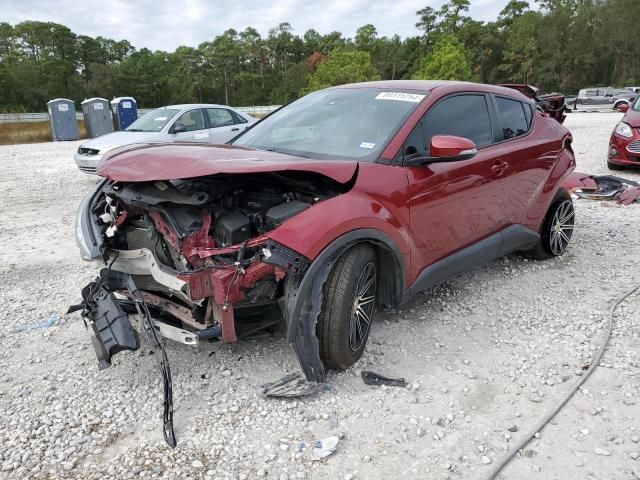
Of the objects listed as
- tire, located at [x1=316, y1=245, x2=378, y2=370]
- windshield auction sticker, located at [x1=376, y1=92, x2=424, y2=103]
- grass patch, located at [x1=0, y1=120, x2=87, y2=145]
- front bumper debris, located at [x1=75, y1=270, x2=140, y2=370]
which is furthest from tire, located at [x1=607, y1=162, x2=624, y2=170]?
grass patch, located at [x1=0, y1=120, x2=87, y2=145]

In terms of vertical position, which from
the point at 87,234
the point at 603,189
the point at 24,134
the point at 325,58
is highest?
the point at 325,58

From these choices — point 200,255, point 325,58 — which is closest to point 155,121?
point 200,255

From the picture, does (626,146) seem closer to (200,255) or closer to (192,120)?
(192,120)

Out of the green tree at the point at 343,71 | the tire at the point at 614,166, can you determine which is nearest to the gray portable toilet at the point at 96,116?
the tire at the point at 614,166

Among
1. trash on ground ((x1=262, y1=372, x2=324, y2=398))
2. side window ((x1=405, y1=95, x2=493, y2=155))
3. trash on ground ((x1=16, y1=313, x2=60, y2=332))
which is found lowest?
trash on ground ((x1=262, y1=372, x2=324, y2=398))

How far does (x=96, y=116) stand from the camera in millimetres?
19812

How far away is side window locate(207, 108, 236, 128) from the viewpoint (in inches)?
410

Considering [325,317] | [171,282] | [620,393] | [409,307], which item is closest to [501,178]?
[409,307]

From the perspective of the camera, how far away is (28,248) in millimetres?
5699

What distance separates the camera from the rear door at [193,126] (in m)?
9.74

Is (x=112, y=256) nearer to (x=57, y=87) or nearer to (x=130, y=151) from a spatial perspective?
(x=130, y=151)

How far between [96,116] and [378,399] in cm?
2020

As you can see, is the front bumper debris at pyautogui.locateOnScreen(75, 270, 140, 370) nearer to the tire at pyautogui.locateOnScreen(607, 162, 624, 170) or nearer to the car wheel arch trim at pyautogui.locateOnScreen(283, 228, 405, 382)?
the car wheel arch trim at pyautogui.locateOnScreen(283, 228, 405, 382)

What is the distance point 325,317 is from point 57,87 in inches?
2807
